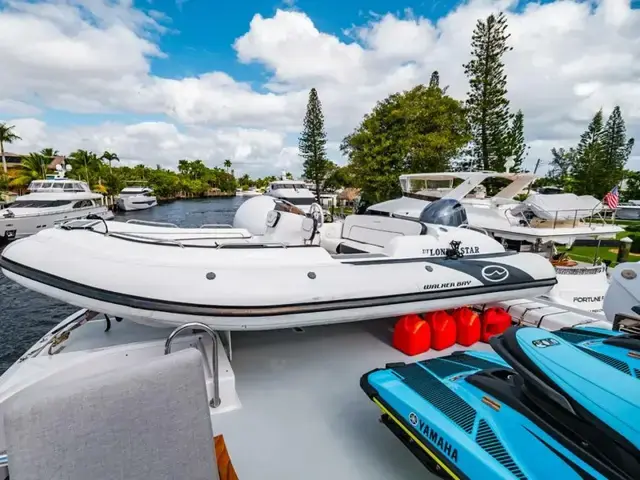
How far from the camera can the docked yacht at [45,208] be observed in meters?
12.0

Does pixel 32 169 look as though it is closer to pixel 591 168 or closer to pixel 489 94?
pixel 489 94

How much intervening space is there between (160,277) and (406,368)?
58.7 inches

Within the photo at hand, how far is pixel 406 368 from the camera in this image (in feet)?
5.79

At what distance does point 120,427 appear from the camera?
34.7 inches

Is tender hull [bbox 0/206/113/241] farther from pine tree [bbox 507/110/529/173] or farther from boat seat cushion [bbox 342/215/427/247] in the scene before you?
pine tree [bbox 507/110/529/173]

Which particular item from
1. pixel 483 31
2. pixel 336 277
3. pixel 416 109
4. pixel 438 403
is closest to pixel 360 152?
pixel 416 109

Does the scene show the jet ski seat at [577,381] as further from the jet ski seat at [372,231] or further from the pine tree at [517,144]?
the pine tree at [517,144]

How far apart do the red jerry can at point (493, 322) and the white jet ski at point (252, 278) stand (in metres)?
0.19

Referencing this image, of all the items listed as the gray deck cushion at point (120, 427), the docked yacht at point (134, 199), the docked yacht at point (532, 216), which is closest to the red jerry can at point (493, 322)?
the gray deck cushion at point (120, 427)

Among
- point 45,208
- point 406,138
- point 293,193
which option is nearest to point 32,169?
point 45,208

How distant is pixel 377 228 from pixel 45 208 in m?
15.1

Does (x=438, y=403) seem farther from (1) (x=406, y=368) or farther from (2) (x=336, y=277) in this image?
(2) (x=336, y=277)

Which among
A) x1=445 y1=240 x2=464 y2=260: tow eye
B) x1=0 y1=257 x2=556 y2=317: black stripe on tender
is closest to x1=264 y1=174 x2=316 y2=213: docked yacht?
x1=445 y1=240 x2=464 y2=260: tow eye

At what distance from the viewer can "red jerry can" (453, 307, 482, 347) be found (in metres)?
2.80
